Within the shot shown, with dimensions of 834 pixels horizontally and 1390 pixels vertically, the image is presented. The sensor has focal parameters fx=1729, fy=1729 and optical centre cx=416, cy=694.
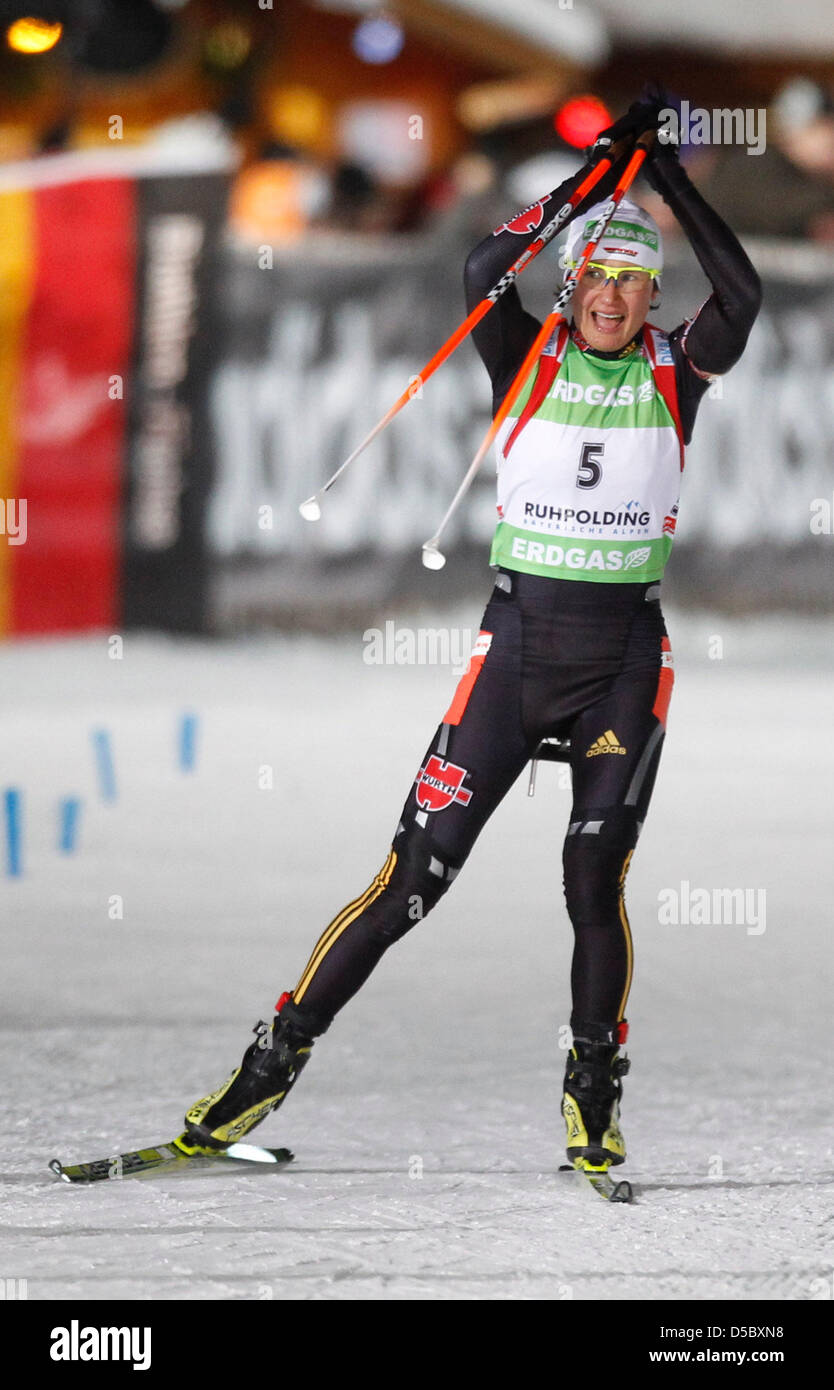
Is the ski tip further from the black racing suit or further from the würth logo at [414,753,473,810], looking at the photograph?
the würth logo at [414,753,473,810]

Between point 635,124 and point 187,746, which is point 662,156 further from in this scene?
point 187,746

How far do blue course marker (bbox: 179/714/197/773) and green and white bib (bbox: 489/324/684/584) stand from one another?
4.18 metres

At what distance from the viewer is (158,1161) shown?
3.14 meters

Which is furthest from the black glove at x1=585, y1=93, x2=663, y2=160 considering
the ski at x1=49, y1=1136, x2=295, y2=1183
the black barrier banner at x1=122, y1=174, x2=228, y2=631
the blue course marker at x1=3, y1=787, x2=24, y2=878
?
the black barrier banner at x1=122, y1=174, x2=228, y2=631

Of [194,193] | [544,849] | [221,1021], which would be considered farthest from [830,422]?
[221,1021]

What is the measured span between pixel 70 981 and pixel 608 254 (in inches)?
96.0

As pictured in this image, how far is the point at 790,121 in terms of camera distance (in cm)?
1504

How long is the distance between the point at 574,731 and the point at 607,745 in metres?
0.08

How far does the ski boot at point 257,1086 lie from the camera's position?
3.13 meters

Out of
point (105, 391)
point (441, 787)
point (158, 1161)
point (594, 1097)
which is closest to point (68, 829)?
point (158, 1161)

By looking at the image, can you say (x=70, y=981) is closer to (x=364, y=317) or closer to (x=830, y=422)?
(x=364, y=317)

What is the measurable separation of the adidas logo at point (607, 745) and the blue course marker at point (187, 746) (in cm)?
421

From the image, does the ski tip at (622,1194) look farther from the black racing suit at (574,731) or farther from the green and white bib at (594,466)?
the green and white bib at (594,466)

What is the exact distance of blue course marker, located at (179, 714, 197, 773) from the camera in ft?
23.6
